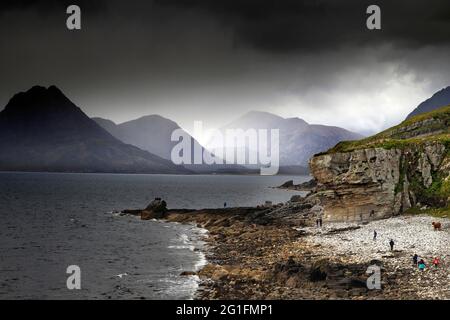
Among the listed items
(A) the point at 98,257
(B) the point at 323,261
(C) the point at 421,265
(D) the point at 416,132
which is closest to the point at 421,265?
(C) the point at 421,265

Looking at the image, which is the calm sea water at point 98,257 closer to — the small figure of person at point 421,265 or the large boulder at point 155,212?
the large boulder at point 155,212

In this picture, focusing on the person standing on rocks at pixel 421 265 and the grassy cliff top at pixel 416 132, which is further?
the grassy cliff top at pixel 416 132

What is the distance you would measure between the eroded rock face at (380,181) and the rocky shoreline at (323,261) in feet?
15.6

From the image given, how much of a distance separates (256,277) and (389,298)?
1402 centimetres

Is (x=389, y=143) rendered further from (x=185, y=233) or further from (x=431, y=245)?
(x=185, y=233)

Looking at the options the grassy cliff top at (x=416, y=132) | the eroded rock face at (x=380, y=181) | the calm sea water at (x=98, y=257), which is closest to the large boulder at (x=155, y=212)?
the calm sea water at (x=98, y=257)

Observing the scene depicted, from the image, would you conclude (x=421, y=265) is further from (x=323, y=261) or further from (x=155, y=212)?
(x=155, y=212)

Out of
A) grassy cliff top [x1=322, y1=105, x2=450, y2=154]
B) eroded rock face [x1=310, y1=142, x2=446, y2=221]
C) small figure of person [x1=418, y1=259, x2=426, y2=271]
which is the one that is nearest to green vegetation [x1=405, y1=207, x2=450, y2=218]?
eroded rock face [x1=310, y1=142, x2=446, y2=221]

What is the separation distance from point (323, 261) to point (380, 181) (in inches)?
1455

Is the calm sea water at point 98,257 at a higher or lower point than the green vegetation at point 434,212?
lower

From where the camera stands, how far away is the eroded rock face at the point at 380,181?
73438 mm

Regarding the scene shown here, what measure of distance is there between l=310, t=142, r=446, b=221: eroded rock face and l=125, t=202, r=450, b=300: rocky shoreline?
4741 millimetres

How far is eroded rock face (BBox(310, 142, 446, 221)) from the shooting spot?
73.4 m

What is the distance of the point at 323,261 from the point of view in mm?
42406
